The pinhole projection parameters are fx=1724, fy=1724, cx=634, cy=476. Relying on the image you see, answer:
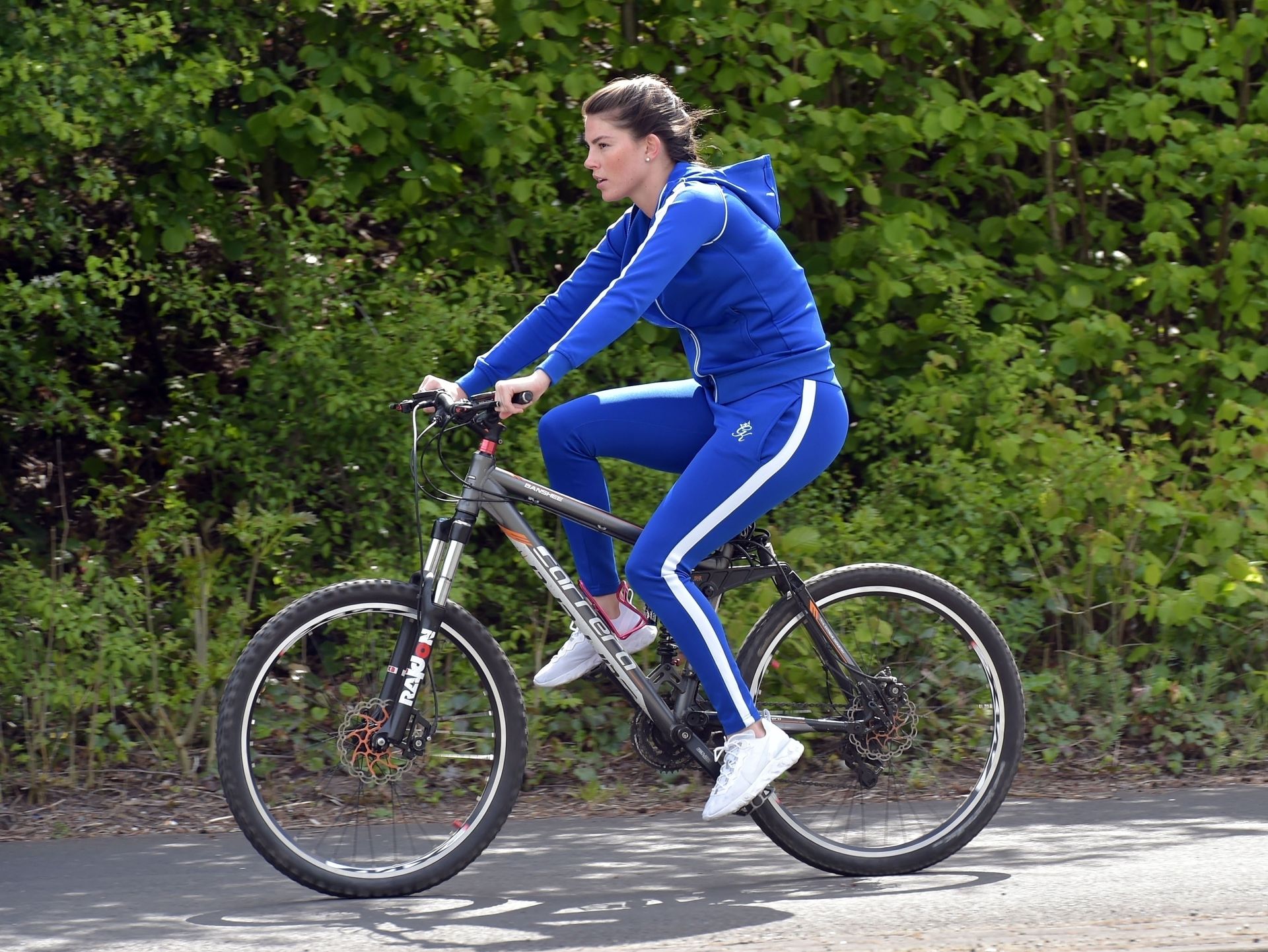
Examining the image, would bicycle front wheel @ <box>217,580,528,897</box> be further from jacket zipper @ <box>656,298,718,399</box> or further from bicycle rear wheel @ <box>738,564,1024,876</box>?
jacket zipper @ <box>656,298,718,399</box>

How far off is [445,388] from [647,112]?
91 centimetres

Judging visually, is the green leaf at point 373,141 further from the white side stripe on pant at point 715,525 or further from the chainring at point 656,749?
the chainring at point 656,749

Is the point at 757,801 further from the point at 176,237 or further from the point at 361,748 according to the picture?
the point at 176,237

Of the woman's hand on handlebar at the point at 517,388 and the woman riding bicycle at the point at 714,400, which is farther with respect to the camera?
the woman riding bicycle at the point at 714,400

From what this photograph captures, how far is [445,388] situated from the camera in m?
4.61

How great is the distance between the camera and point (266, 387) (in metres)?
7.26

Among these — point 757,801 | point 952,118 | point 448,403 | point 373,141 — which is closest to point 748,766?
point 757,801

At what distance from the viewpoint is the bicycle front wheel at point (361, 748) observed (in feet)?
14.8

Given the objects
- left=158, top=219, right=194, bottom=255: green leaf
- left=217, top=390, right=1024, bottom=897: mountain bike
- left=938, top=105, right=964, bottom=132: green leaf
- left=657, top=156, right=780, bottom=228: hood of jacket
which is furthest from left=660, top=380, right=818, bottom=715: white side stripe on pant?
left=158, top=219, right=194, bottom=255: green leaf

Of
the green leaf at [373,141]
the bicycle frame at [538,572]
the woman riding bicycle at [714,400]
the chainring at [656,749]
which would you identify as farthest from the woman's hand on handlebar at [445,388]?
the green leaf at [373,141]

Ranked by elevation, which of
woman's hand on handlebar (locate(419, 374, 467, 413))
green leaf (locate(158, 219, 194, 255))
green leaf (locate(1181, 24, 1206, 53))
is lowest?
woman's hand on handlebar (locate(419, 374, 467, 413))

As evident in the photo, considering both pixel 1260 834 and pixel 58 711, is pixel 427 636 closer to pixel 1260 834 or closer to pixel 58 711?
pixel 58 711

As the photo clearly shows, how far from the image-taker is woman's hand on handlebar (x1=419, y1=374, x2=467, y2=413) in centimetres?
459

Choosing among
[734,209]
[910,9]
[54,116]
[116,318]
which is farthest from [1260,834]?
[116,318]
